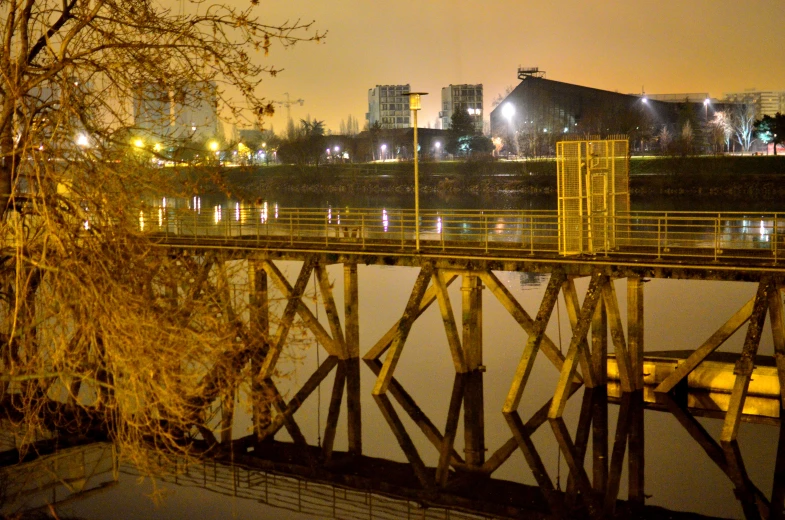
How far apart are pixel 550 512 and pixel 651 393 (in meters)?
6.48

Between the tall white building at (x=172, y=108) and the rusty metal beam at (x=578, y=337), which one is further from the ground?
the tall white building at (x=172, y=108)

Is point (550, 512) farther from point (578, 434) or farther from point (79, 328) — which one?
point (79, 328)

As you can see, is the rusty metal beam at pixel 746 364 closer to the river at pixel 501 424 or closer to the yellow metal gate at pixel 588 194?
the river at pixel 501 424

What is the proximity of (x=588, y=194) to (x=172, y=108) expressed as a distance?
13051mm

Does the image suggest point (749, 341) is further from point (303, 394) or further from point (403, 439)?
point (303, 394)

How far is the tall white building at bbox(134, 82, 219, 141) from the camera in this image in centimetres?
998

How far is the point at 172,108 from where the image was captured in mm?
10344

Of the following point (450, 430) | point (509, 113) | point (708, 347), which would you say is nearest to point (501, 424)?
point (450, 430)

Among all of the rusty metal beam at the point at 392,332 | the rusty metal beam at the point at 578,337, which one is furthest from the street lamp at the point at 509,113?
the rusty metal beam at the point at 578,337

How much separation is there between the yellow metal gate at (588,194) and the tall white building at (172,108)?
12288 millimetres

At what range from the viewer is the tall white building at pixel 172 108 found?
9977 mm

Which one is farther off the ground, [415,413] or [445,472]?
[415,413]

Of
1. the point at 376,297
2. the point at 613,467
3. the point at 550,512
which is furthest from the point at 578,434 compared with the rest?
the point at 376,297

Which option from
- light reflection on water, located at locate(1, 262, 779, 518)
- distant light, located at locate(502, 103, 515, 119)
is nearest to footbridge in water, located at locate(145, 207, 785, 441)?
light reflection on water, located at locate(1, 262, 779, 518)
